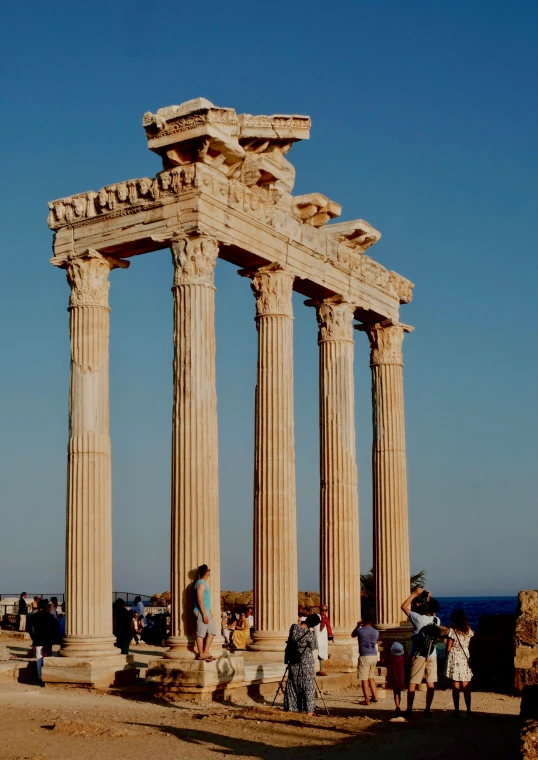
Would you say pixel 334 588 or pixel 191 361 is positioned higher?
pixel 191 361

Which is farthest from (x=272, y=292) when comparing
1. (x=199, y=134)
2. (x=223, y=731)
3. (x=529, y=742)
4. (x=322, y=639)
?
(x=529, y=742)

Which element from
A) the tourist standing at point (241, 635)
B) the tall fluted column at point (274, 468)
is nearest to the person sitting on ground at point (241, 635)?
the tourist standing at point (241, 635)

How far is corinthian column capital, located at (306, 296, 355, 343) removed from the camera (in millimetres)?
32062

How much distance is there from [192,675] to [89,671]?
109 inches

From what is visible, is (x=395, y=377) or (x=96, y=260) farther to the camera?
(x=395, y=377)

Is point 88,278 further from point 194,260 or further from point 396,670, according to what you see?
point 396,670

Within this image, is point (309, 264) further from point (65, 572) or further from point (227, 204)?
point (65, 572)

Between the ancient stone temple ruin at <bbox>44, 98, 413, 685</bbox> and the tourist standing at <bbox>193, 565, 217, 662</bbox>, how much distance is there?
0.36 m

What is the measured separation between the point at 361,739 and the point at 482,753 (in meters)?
2.56

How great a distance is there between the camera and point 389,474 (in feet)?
115

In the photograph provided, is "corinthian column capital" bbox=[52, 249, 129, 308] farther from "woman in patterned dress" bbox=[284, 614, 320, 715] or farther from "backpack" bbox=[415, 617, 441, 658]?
"backpack" bbox=[415, 617, 441, 658]

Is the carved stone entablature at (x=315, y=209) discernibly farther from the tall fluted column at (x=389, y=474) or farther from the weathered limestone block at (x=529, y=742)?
the weathered limestone block at (x=529, y=742)

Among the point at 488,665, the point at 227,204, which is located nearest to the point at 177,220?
the point at 227,204

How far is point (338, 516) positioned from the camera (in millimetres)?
31469
